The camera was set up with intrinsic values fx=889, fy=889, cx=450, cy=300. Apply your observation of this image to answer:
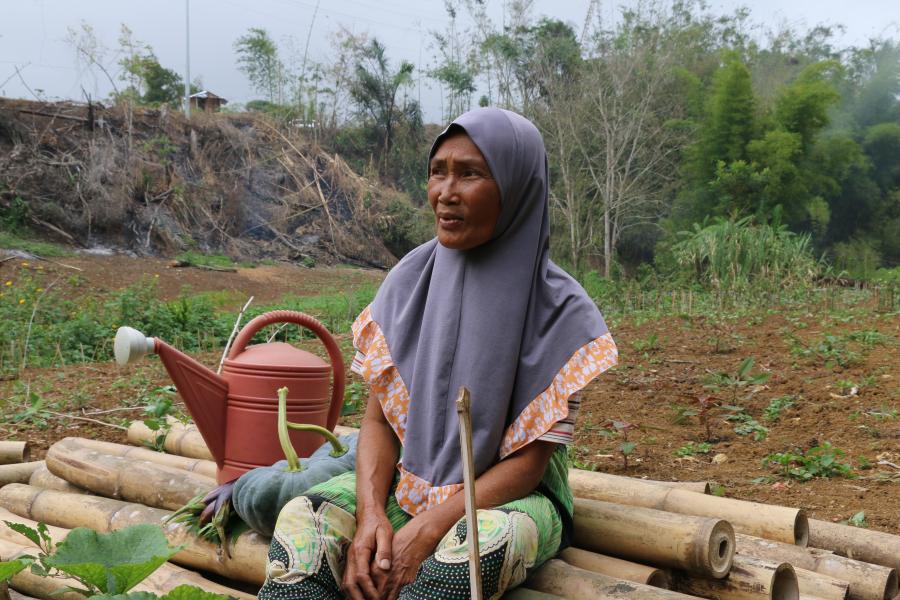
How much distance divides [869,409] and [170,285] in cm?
1264

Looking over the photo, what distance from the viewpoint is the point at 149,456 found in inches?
130

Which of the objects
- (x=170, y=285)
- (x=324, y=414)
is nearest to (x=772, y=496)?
(x=324, y=414)

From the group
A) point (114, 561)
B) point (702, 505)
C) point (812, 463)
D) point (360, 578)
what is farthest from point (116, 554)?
point (812, 463)

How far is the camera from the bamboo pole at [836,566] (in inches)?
85.8

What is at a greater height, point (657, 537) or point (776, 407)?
point (657, 537)

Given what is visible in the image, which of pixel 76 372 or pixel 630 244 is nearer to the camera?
pixel 76 372

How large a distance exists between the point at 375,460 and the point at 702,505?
97 centimetres

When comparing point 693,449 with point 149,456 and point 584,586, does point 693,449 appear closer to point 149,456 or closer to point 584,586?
point 584,586

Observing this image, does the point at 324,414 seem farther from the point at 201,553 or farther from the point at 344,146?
the point at 344,146

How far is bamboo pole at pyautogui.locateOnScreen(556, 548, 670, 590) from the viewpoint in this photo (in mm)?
2018

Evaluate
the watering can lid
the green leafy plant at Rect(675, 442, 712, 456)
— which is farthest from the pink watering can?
the green leafy plant at Rect(675, 442, 712, 456)

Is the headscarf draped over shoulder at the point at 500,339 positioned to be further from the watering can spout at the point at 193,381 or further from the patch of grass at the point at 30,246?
the patch of grass at the point at 30,246

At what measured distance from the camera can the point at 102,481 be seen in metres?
2.85

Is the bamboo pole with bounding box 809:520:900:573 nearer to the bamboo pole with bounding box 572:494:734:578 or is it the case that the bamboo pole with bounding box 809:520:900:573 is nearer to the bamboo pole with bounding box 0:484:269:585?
the bamboo pole with bounding box 572:494:734:578
